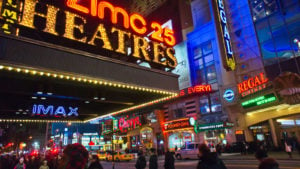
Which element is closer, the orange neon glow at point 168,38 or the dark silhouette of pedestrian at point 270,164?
the dark silhouette of pedestrian at point 270,164

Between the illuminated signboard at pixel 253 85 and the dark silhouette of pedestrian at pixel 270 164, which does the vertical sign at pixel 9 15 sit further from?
the illuminated signboard at pixel 253 85

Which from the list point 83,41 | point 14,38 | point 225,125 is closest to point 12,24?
point 14,38

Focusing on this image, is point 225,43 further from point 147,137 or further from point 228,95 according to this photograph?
point 147,137

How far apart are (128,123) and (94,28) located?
40.9 m

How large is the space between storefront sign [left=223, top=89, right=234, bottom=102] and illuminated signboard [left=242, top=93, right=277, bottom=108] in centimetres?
347

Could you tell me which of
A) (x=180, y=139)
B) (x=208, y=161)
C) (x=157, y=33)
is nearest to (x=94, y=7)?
(x=157, y=33)

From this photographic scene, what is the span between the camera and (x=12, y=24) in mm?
8469

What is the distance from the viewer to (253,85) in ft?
91.3

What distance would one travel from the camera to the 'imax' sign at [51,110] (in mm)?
15043

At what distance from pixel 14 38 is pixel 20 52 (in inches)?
20.2

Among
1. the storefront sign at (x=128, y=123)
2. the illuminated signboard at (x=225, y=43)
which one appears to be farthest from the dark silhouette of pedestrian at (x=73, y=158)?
the storefront sign at (x=128, y=123)

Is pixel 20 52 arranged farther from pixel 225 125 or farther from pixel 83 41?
pixel 225 125

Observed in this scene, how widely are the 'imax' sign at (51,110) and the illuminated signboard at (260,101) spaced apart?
21.7 meters

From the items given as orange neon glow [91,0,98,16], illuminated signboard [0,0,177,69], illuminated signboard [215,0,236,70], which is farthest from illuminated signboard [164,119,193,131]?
orange neon glow [91,0,98,16]
